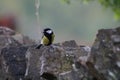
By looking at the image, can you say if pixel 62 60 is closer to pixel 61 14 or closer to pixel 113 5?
pixel 113 5

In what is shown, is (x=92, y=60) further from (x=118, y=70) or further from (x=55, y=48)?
(x=55, y=48)

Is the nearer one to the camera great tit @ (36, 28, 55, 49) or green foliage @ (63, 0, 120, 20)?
great tit @ (36, 28, 55, 49)

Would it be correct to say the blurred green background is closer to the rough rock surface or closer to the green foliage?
the green foliage

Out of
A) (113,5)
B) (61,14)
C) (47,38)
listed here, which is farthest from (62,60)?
(61,14)

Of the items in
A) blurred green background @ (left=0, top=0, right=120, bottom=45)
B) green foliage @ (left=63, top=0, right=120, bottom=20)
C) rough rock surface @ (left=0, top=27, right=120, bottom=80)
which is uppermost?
green foliage @ (left=63, top=0, right=120, bottom=20)

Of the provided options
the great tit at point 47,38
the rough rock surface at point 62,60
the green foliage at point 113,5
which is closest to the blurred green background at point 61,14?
the green foliage at point 113,5

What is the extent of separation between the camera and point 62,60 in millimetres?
9398

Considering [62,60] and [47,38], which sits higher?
[47,38]

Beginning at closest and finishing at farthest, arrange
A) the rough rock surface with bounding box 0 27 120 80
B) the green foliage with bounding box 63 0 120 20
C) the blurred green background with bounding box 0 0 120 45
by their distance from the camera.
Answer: the rough rock surface with bounding box 0 27 120 80 < the green foliage with bounding box 63 0 120 20 < the blurred green background with bounding box 0 0 120 45

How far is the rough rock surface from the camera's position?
7.73 m

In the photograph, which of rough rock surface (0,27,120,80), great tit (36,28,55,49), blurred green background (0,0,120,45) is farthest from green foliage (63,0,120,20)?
blurred green background (0,0,120,45)

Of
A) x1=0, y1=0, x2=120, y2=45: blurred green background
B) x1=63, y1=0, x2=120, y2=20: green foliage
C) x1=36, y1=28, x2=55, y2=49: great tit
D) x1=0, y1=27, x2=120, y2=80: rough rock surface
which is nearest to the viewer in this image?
x1=0, y1=27, x2=120, y2=80: rough rock surface

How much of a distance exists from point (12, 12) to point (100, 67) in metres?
40.1

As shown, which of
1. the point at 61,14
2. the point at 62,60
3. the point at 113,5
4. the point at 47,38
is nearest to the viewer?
the point at 62,60
